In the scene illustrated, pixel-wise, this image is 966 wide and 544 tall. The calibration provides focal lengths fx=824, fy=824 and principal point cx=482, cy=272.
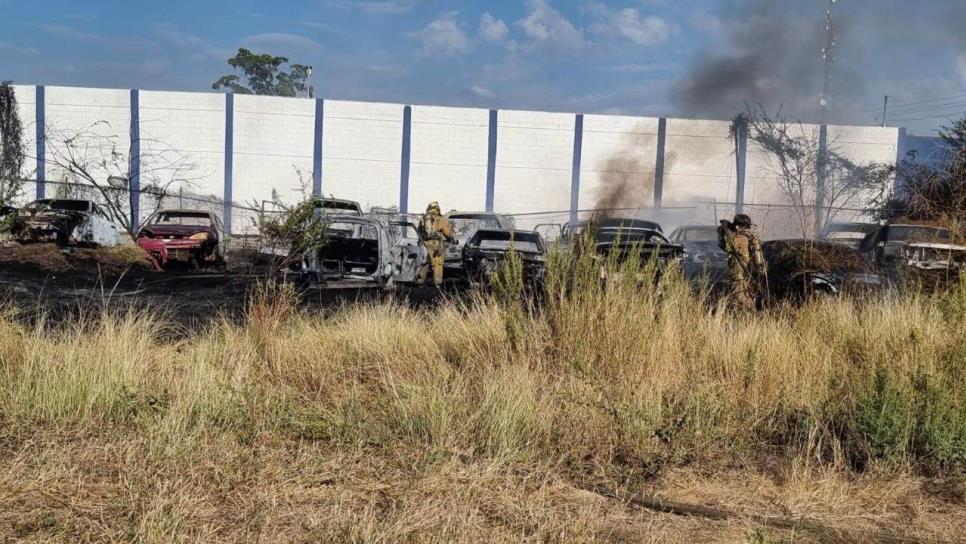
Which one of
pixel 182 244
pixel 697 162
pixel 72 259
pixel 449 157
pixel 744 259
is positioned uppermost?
pixel 697 162

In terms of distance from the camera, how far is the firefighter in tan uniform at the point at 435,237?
15.0m

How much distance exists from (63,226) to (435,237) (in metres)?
7.53

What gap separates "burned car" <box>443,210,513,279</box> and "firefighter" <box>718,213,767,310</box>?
6058 millimetres

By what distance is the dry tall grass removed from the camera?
3.48m

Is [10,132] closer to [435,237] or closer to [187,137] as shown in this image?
[187,137]

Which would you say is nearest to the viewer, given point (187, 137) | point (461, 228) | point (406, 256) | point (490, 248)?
point (406, 256)

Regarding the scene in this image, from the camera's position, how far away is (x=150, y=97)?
29.8 m

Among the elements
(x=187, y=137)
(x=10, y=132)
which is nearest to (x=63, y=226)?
(x=187, y=137)

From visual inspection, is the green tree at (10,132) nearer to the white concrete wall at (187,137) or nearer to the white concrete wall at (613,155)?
the white concrete wall at (187,137)

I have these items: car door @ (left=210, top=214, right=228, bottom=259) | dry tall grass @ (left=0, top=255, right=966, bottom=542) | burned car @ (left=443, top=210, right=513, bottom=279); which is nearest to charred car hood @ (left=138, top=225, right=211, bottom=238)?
car door @ (left=210, top=214, right=228, bottom=259)

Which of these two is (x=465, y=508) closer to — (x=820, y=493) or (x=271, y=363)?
(x=820, y=493)

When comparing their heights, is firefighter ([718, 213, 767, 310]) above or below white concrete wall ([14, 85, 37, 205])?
below

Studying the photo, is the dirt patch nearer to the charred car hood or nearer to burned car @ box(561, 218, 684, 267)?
the charred car hood

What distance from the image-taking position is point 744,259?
30.4 feet
